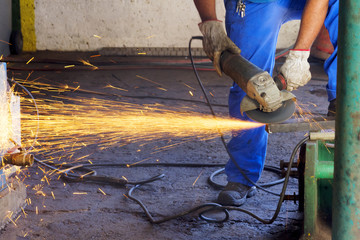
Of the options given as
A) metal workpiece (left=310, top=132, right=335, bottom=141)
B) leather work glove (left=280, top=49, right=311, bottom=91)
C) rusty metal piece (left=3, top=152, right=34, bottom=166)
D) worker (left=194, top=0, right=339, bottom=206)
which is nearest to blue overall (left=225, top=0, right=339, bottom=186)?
worker (left=194, top=0, right=339, bottom=206)

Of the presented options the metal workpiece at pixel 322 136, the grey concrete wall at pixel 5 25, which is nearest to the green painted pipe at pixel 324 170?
the metal workpiece at pixel 322 136

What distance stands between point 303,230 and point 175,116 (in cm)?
276

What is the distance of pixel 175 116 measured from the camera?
4.83 metres

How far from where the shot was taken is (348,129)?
1.18m

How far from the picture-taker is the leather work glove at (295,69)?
98.6 inches

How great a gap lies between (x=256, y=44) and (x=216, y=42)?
305 millimetres

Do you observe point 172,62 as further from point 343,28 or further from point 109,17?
point 343,28

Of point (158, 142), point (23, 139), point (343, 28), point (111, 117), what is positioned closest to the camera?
point (343, 28)

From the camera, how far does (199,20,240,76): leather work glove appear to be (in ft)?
8.81

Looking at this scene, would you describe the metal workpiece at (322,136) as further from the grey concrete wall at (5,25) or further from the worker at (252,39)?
the grey concrete wall at (5,25)

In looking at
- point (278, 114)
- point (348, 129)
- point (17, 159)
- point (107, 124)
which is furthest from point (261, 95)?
point (107, 124)

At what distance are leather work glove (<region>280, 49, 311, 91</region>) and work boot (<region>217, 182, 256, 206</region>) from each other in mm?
752

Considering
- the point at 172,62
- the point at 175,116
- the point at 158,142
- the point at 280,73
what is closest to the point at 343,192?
the point at 280,73

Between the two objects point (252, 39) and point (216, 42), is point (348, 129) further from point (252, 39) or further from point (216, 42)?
point (252, 39)
